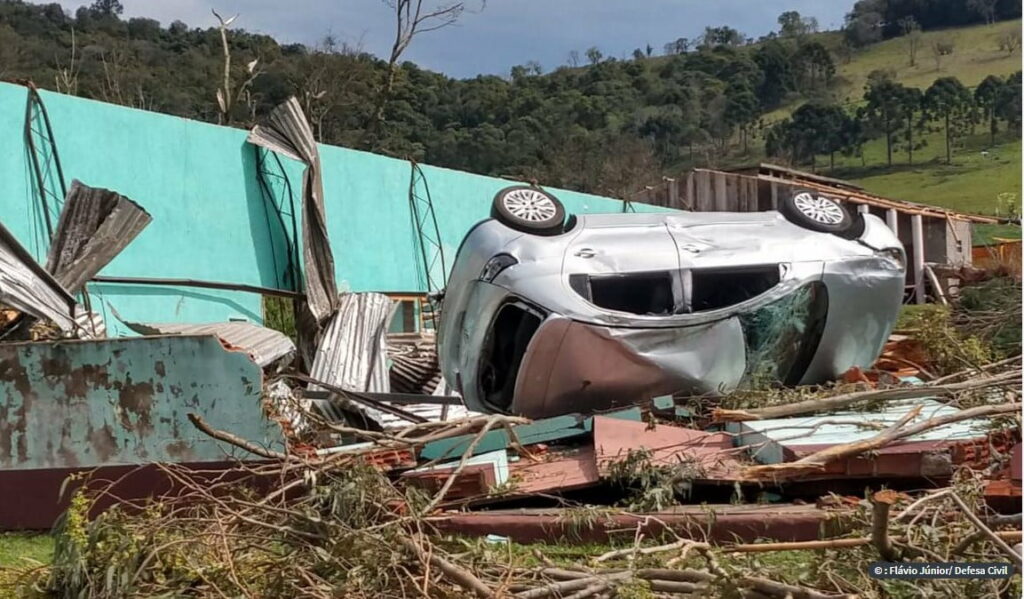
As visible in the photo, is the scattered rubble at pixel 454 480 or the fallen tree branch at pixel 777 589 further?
the scattered rubble at pixel 454 480

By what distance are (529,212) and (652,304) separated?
1.27 m

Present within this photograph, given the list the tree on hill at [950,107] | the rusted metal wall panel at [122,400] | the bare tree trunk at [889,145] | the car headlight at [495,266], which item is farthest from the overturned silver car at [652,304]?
the tree on hill at [950,107]

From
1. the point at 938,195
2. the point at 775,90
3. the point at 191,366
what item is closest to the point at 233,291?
the point at 191,366

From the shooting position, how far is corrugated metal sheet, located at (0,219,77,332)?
23.9ft

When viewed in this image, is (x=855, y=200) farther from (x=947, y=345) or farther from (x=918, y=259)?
(x=947, y=345)

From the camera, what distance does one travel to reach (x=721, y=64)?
75.4 m

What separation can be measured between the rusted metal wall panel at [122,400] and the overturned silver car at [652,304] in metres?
2.18

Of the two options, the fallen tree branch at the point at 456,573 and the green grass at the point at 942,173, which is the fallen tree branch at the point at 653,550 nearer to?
the fallen tree branch at the point at 456,573

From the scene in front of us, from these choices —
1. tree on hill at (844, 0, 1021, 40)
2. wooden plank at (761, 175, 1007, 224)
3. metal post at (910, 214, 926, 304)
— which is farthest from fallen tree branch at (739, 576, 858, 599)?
tree on hill at (844, 0, 1021, 40)

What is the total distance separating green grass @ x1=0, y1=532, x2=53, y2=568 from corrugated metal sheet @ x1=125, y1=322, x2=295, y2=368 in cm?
358

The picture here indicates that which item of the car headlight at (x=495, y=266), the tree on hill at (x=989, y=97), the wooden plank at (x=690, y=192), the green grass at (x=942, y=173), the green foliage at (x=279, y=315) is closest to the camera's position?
the car headlight at (x=495, y=266)

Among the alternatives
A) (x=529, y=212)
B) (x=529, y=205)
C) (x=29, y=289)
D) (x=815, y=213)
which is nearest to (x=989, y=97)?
(x=815, y=213)

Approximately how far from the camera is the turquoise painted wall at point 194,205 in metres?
10.4

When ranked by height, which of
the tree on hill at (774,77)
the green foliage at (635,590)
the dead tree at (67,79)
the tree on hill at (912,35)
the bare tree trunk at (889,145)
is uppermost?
the tree on hill at (912,35)
